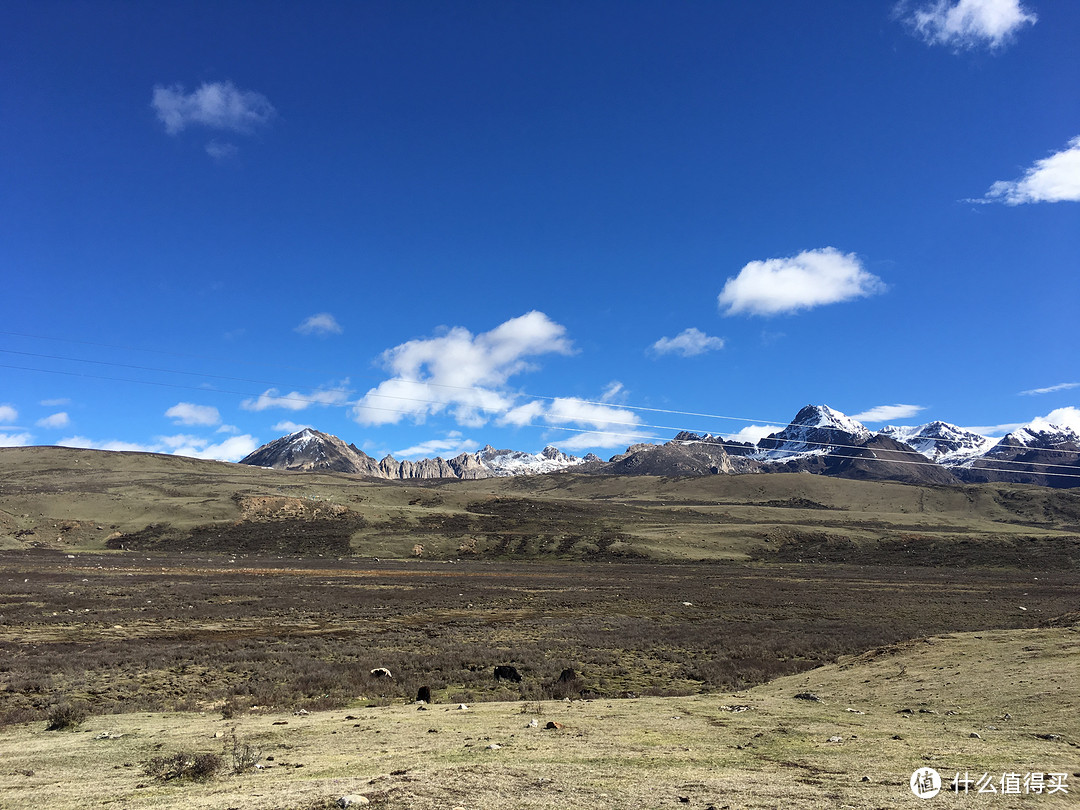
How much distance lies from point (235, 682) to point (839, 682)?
2047cm

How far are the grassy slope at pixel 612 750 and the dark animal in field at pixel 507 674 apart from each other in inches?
176

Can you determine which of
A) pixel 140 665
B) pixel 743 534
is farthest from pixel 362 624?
pixel 743 534

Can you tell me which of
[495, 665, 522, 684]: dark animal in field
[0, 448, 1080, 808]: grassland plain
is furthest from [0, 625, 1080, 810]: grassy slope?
[495, 665, 522, 684]: dark animal in field

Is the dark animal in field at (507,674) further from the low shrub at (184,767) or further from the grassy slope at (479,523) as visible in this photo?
the grassy slope at (479,523)

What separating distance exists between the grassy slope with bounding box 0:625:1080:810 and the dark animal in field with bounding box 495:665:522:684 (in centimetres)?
447

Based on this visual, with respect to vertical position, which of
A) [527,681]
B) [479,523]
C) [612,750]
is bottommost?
[527,681]

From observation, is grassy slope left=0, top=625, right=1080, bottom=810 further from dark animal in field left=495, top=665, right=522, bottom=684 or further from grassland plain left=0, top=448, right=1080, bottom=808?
dark animal in field left=495, top=665, right=522, bottom=684

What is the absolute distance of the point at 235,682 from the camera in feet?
66.8

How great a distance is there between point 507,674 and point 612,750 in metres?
11.3

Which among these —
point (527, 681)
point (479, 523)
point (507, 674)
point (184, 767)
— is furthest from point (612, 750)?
point (479, 523)

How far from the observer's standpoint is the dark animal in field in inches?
846

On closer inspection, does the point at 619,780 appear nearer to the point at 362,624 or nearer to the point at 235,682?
the point at 235,682

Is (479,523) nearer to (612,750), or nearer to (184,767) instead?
(612,750)

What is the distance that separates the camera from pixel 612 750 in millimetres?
11164
